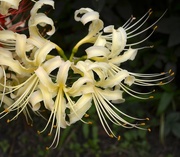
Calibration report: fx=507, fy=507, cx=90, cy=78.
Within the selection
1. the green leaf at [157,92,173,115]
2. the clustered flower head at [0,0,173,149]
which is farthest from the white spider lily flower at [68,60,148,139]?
the green leaf at [157,92,173,115]

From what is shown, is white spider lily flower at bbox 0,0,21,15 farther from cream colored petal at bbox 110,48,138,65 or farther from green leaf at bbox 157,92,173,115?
green leaf at bbox 157,92,173,115

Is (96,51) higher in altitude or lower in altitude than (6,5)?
lower

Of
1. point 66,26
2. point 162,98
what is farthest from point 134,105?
point 66,26

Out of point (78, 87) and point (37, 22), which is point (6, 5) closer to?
point (37, 22)

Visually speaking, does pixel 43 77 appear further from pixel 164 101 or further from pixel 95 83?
pixel 164 101

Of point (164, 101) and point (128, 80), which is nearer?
point (128, 80)

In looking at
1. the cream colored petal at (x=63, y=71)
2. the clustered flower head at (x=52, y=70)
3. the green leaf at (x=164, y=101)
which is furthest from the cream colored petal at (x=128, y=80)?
the green leaf at (x=164, y=101)

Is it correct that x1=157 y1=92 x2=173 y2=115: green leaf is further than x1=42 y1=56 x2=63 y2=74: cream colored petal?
Yes

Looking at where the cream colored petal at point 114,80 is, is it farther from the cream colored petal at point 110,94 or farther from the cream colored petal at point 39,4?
the cream colored petal at point 39,4

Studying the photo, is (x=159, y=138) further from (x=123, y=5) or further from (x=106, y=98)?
(x=106, y=98)

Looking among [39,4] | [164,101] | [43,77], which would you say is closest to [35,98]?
[43,77]
